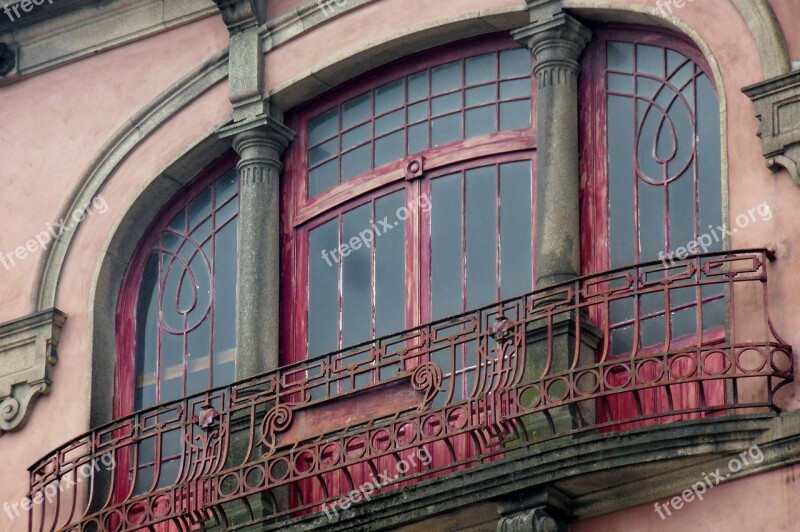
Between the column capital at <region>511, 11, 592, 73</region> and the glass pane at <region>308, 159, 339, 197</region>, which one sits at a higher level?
the column capital at <region>511, 11, 592, 73</region>

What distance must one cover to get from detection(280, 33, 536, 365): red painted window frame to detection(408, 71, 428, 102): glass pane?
53 mm

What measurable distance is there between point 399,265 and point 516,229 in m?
0.90

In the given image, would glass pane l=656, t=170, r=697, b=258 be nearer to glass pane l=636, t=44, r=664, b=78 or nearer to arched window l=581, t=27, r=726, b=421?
arched window l=581, t=27, r=726, b=421

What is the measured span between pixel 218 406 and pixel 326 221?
147 cm

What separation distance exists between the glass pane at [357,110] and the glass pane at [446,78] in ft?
1.79

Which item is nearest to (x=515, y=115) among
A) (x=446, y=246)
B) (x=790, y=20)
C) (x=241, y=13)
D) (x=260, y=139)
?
(x=446, y=246)

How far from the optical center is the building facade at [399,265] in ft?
49.0

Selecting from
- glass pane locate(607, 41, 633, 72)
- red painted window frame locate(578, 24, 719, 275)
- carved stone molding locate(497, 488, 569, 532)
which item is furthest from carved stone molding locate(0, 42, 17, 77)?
carved stone molding locate(497, 488, 569, 532)

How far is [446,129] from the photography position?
1705 cm

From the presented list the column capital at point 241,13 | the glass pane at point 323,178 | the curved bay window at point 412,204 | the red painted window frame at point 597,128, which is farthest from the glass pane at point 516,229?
the column capital at point 241,13

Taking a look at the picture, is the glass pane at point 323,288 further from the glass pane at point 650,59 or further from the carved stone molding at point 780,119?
the carved stone molding at point 780,119

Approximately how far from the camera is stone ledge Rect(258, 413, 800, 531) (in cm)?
1435

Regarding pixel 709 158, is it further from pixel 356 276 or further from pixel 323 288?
pixel 323 288

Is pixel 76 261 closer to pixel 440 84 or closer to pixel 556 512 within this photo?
pixel 440 84
